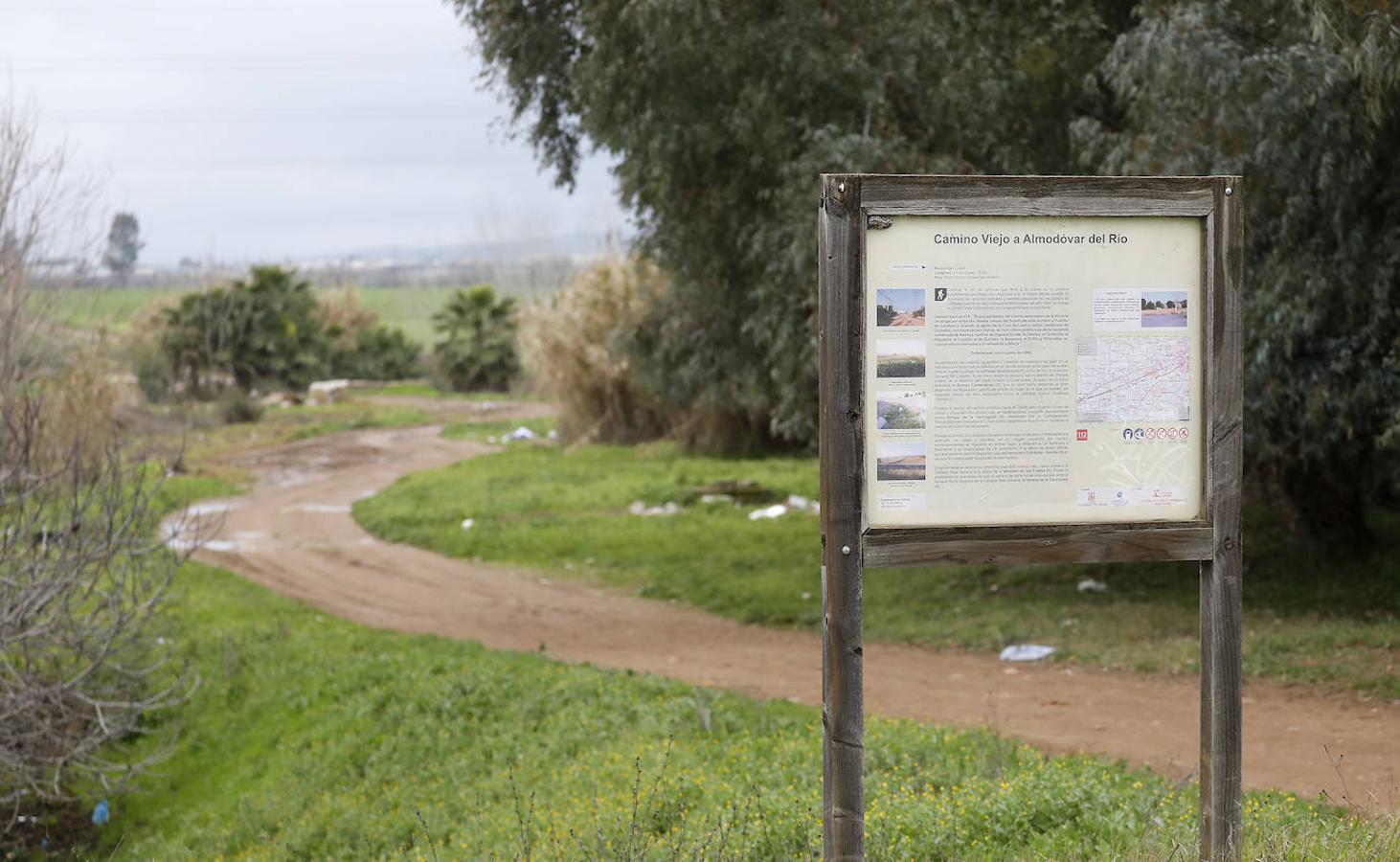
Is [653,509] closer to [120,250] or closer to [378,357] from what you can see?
[120,250]

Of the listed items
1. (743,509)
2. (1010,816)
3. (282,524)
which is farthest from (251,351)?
(1010,816)

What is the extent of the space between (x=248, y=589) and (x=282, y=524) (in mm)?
5902

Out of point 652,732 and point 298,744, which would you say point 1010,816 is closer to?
point 652,732

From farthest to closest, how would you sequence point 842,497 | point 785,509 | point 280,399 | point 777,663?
point 280,399
point 785,509
point 777,663
point 842,497

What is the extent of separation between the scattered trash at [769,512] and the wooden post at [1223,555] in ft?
51.7

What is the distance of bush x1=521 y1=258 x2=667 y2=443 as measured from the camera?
31969 millimetres

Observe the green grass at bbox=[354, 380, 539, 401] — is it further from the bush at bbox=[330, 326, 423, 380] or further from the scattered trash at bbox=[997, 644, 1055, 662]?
the scattered trash at bbox=[997, 644, 1055, 662]

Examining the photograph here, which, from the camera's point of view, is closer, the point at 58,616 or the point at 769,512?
the point at 58,616

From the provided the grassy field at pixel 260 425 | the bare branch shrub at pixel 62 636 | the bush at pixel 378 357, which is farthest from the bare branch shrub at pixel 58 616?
the bush at pixel 378 357

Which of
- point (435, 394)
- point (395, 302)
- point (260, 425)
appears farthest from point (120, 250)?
point (395, 302)

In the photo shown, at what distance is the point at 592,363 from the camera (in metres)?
32.5

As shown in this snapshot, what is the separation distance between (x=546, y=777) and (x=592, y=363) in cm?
2418

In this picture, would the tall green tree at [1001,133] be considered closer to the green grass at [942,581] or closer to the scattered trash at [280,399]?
the green grass at [942,581]

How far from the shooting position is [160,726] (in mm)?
12523
